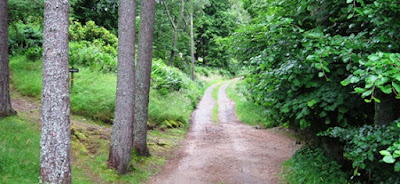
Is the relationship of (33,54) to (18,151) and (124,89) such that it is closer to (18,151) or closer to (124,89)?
(18,151)

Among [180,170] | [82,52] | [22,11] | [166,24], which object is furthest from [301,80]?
[166,24]

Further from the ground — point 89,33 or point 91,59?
point 89,33

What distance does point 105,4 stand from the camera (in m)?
23.6

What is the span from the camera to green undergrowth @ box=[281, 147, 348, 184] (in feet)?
21.2

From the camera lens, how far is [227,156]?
398 inches

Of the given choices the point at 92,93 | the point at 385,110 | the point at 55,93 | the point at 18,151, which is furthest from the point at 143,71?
the point at 385,110

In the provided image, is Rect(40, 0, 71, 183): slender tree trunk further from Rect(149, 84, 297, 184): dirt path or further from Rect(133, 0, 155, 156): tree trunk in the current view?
Rect(133, 0, 155, 156): tree trunk

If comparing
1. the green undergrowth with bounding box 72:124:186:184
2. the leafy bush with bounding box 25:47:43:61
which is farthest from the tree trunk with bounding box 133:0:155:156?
the leafy bush with bounding box 25:47:43:61

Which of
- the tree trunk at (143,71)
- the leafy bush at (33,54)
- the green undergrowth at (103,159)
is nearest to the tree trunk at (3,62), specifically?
the green undergrowth at (103,159)

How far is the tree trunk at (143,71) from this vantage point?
8.53m

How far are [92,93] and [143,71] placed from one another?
5.11 meters

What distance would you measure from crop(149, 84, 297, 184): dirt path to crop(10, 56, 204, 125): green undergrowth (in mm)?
1713

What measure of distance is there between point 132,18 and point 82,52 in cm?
1033

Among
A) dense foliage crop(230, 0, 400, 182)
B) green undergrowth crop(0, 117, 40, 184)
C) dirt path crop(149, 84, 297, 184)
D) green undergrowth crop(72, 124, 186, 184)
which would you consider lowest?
dirt path crop(149, 84, 297, 184)
